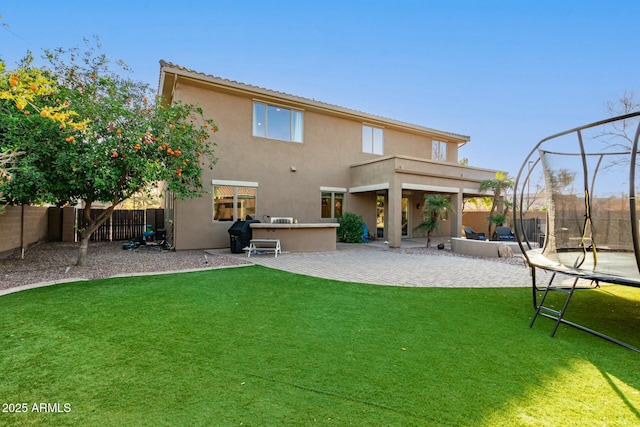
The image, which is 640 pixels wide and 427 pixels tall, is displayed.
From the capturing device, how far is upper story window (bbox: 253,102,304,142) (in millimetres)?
12930

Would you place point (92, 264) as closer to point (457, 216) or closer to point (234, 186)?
point (234, 186)

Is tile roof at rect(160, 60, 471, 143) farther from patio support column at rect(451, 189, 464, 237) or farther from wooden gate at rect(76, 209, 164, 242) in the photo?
wooden gate at rect(76, 209, 164, 242)

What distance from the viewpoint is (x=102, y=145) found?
6.78 metres

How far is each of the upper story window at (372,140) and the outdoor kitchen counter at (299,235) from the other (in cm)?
613

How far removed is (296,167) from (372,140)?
490 cm

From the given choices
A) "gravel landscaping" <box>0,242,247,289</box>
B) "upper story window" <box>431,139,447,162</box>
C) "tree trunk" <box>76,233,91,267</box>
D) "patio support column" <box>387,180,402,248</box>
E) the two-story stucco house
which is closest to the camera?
"gravel landscaping" <box>0,242,247,289</box>

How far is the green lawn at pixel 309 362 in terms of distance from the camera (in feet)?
7.43

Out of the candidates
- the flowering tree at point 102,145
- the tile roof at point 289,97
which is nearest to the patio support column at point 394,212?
the tile roof at point 289,97

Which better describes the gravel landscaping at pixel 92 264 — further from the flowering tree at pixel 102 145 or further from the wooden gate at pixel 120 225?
the wooden gate at pixel 120 225

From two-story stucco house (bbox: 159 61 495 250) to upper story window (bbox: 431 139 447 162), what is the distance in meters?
1.84

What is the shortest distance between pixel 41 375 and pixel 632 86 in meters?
25.0

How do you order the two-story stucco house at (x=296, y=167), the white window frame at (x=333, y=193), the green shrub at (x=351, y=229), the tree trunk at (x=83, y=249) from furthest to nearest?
the white window frame at (x=333, y=193) → the green shrub at (x=351, y=229) → the two-story stucco house at (x=296, y=167) → the tree trunk at (x=83, y=249)

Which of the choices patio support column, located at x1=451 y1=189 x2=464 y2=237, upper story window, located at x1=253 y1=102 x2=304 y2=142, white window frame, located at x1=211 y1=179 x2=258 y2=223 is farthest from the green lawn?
patio support column, located at x1=451 y1=189 x2=464 y2=237

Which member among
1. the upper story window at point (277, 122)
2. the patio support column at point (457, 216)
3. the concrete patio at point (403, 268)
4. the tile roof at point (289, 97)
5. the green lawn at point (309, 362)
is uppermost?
the tile roof at point (289, 97)
